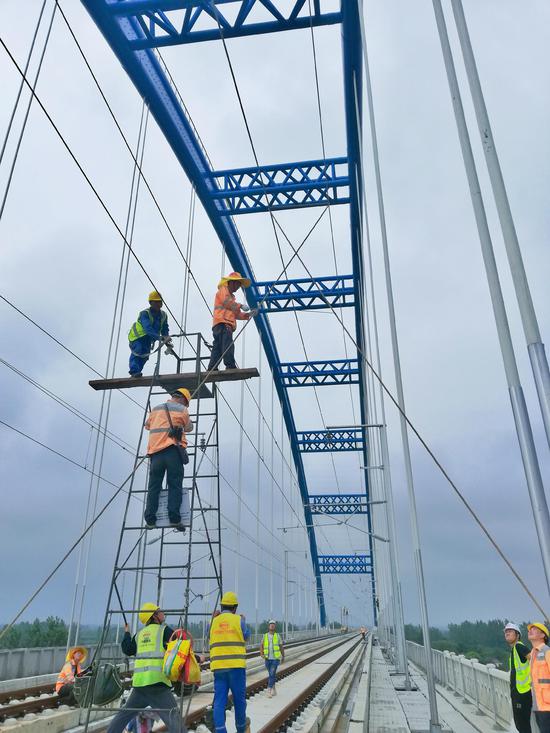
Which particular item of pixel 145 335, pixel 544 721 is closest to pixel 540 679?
pixel 544 721

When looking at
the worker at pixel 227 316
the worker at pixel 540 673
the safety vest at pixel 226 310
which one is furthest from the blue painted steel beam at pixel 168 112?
the worker at pixel 540 673

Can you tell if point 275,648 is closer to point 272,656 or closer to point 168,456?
point 272,656

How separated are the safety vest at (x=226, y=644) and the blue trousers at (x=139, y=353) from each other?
3.69 metres

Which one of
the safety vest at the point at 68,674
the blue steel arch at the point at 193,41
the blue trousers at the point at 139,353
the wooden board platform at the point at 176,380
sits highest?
the blue steel arch at the point at 193,41

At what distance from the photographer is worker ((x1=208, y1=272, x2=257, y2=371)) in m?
8.80

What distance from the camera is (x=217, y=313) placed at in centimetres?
909

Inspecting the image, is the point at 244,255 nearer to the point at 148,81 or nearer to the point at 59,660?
the point at 148,81

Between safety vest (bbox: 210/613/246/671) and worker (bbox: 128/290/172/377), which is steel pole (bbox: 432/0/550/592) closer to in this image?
safety vest (bbox: 210/613/246/671)

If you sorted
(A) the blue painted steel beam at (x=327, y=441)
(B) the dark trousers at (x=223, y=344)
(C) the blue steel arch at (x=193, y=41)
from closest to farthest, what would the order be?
(B) the dark trousers at (x=223, y=344) → (C) the blue steel arch at (x=193, y=41) → (A) the blue painted steel beam at (x=327, y=441)

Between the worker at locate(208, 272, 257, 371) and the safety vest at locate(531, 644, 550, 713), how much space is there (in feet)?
17.8

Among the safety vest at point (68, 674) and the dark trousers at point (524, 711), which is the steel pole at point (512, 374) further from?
the safety vest at point (68, 674)

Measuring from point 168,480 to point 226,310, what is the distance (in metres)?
3.55

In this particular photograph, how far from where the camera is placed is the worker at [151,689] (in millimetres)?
4766

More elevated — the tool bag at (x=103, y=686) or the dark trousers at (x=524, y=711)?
the tool bag at (x=103, y=686)
